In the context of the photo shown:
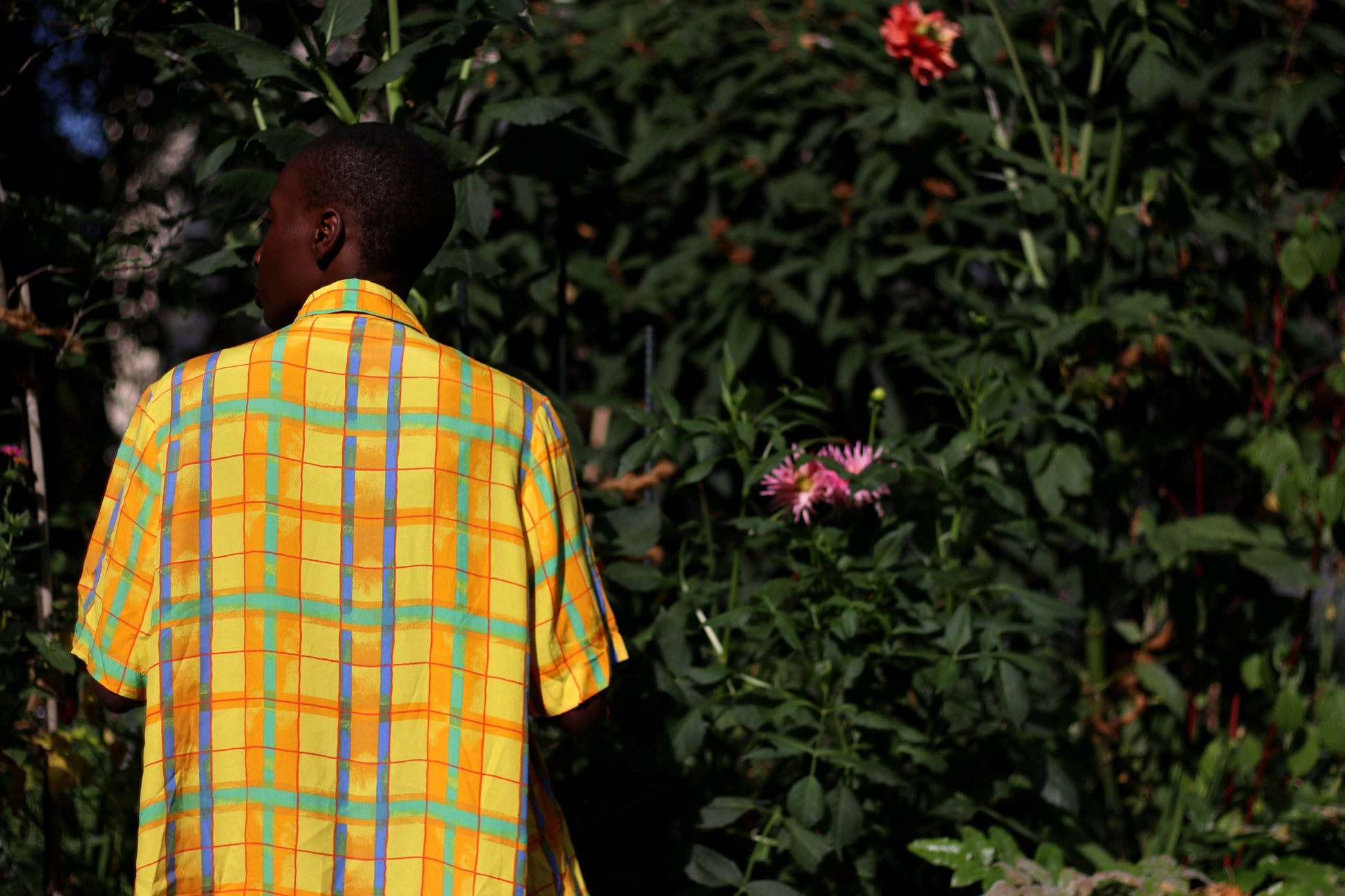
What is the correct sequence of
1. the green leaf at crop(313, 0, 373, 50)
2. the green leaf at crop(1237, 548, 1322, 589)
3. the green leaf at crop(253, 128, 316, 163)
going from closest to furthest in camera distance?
the green leaf at crop(253, 128, 316, 163) → the green leaf at crop(313, 0, 373, 50) → the green leaf at crop(1237, 548, 1322, 589)

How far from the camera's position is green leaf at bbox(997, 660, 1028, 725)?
1954mm

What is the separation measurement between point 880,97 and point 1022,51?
1.36 feet

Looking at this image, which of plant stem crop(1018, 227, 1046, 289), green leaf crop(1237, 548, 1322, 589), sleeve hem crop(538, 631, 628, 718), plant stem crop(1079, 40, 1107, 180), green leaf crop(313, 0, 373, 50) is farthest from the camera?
plant stem crop(1018, 227, 1046, 289)

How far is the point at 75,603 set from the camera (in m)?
2.08

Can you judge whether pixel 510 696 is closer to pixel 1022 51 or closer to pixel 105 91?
pixel 1022 51

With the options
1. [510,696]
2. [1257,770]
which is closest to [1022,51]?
[1257,770]

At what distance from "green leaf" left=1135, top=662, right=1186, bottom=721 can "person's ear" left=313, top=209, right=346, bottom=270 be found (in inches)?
80.9

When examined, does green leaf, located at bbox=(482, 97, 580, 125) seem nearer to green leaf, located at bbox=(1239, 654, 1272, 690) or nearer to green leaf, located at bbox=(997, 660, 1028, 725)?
green leaf, located at bbox=(997, 660, 1028, 725)

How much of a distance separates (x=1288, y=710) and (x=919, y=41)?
159 centimetres

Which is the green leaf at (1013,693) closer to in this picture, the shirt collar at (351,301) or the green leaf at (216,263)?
the shirt collar at (351,301)

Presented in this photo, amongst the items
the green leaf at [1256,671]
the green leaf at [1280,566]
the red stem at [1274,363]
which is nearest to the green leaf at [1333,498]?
the green leaf at [1280,566]

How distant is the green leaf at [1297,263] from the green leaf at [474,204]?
5.72 feet

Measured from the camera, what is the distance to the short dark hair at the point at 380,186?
4.26 ft

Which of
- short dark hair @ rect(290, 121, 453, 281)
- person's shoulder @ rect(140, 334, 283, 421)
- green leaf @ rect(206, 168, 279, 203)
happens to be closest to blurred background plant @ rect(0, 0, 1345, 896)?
green leaf @ rect(206, 168, 279, 203)
